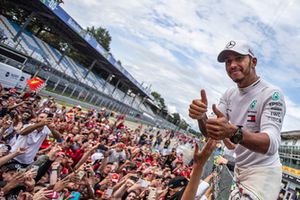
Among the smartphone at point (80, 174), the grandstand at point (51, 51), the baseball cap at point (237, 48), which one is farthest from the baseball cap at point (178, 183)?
the grandstand at point (51, 51)

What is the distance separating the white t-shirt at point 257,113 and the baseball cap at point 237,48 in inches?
11.2

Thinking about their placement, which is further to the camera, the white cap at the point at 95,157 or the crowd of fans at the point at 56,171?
the white cap at the point at 95,157

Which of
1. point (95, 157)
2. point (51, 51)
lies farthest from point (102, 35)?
point (95, 157)

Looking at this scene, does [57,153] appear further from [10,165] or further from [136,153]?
[136,153]

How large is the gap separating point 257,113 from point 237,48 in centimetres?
53

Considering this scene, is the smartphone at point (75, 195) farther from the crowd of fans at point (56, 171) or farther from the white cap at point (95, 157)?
the white cap at point (95, 157)

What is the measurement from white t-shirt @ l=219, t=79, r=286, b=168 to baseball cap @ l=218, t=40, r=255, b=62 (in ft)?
0.93

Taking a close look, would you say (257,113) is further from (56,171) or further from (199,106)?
(56,171)

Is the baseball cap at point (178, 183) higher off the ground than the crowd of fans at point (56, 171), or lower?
higher

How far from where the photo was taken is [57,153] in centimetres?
693

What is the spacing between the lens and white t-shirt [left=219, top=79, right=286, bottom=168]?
214 cm

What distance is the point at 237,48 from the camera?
2379 millimetres

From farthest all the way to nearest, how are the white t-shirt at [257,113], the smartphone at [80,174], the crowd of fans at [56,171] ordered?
the smartphone at [80,174] < the crowd of fans at [56,171] < the white t-shirt at [257,113]

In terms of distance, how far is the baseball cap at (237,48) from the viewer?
2375 mm
